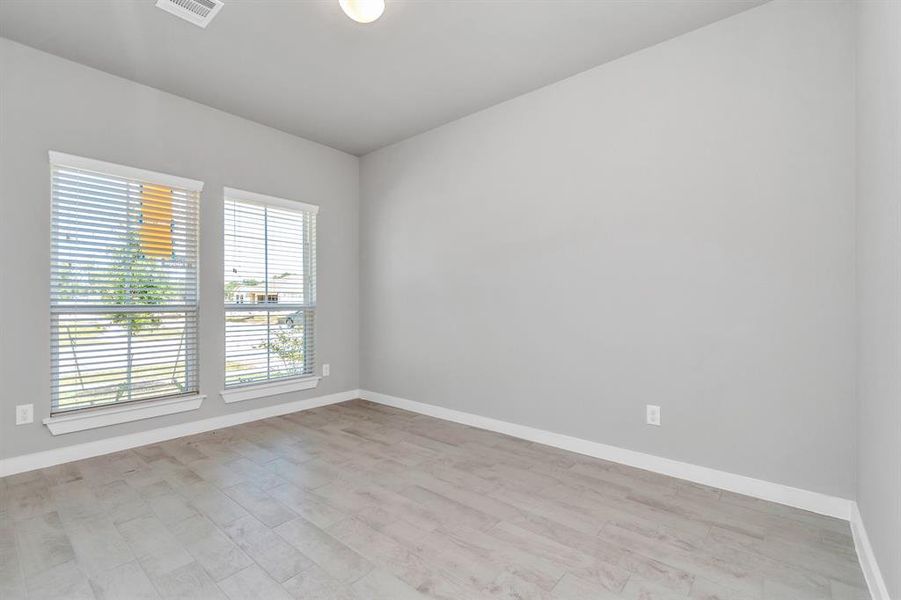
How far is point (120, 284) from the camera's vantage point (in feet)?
10.2

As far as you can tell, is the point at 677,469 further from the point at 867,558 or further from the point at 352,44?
the point at 352,44

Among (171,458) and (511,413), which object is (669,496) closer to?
(511,413)

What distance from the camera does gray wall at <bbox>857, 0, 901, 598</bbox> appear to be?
1354 mm

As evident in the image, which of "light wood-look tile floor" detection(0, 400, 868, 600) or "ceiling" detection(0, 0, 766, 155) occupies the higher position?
"ceiling" detection(0, 0, 766, 155)

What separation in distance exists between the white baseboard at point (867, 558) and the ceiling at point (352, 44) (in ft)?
9.04

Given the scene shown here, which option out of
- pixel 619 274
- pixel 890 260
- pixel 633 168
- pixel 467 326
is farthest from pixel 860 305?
pixel 467 326

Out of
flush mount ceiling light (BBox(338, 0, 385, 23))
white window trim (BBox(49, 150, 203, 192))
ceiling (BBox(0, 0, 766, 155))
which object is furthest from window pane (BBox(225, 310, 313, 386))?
flush mount ceiling light (BBox(338, 0, 385, 23))

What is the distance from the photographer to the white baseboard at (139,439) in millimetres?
2701

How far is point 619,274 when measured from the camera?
2881 millimetres

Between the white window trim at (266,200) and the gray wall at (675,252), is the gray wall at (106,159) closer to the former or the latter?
the white window trim at (266,200)

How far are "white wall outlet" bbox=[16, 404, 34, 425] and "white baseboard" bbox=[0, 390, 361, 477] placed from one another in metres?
0.22

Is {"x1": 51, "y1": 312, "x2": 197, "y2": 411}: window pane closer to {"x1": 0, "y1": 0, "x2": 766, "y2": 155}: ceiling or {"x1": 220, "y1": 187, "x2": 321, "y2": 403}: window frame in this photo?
{"x1": 220, "y1": 187, "x2": 321, "y2": 403}: window frame

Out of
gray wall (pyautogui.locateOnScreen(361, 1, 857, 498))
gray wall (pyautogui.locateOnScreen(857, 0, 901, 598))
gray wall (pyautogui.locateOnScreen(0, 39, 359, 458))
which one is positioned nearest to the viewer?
gray wall (pyautogui.locateOnScreen(857, 0, 901, 598))

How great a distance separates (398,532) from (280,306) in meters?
2.77
